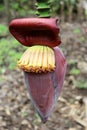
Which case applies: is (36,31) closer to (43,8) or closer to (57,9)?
(43,8)

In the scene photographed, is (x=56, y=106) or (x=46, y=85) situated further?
(x=56, y=106)

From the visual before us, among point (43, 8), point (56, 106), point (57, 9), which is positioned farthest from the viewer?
point (57, 9)

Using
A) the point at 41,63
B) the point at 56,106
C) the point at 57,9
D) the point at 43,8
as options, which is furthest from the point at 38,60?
the point at 57,9

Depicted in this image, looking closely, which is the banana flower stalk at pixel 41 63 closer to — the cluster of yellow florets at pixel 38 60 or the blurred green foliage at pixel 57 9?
the cluster of yellow florets at pixel 38 60

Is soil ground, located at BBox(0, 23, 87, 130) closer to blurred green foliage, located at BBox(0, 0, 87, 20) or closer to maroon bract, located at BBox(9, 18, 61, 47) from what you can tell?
maroon bract, located at BBox(9, 18, 61, 47)

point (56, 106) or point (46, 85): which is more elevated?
point (46, 85)

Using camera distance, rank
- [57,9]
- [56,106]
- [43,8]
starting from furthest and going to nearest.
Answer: [57,9] < [56,106] < [43,8]

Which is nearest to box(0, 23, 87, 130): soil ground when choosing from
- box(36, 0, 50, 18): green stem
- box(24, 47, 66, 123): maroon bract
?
box(24, 47, 66, 123): maroon bract

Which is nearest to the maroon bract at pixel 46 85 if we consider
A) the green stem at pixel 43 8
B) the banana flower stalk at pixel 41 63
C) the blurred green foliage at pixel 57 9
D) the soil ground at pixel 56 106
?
the banana flower stalk at pixel 41 63
